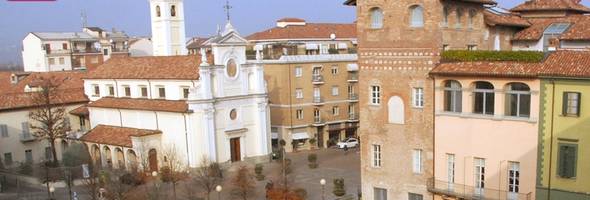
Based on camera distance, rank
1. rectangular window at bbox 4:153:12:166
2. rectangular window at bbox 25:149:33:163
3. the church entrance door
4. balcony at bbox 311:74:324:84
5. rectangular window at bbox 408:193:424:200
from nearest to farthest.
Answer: rectangular window at bbox 408:193:424:200 < the church entrance door < rectangular window at bbox 4:153:12:166 < rectangular window at bbox 25:149:33:163 < balcony at bbox 311:74:324:84

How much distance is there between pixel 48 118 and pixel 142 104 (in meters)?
8.18

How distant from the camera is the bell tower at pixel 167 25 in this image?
63463 millimetres

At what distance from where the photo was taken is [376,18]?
32.9m

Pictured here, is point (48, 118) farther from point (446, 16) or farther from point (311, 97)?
point (446, 16)

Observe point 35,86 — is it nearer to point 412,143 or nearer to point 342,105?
point 342,105

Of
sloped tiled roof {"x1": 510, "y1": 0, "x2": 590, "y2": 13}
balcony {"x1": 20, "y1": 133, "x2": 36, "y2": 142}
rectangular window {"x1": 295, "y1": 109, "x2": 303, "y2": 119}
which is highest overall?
sloped tiled roof {"x1": 510, "y1": 0, "x2": 590, "y2": 13}

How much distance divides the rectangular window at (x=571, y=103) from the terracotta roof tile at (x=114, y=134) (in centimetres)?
3336

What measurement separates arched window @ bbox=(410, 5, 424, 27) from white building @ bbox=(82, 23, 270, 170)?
20625 millimetres

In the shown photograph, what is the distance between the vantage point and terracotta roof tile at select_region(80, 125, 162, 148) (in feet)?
161

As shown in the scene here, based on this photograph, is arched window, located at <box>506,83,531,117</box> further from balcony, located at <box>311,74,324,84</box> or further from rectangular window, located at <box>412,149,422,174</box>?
balcony, located at <box>311,74,324,84</box>

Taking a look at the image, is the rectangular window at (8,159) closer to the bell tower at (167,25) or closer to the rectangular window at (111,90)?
the rectangular window at (111,90)

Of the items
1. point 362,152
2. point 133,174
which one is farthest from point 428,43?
point 133,174

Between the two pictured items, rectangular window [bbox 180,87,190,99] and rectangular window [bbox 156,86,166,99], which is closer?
rectangular window [bbox 180,87,190,99]

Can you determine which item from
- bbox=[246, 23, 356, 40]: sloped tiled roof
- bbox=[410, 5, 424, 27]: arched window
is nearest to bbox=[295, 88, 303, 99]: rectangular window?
bbox=[246, 23, 356, 40]: sloped tiled roof
